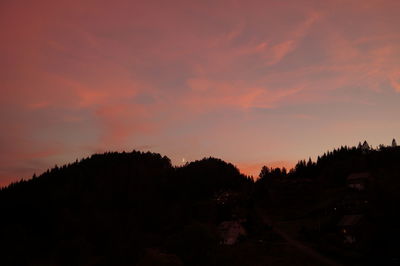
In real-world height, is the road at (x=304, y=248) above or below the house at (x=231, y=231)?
below

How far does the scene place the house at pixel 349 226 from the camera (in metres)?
69.4

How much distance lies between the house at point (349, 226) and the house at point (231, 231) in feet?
68.6

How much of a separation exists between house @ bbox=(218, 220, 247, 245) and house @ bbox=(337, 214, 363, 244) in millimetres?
20903

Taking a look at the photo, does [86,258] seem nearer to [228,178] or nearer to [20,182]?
[228,178]

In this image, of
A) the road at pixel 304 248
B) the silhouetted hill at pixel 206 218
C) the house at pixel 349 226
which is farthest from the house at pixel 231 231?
the house at pixel 349 226

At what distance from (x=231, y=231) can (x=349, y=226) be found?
25051mm

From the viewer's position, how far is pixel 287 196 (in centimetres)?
12769

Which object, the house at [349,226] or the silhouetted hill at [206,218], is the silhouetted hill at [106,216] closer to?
the silhouetted hill at [206,218]

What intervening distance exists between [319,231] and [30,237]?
8190 centimetres

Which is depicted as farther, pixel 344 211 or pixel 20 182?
pixel 20 182

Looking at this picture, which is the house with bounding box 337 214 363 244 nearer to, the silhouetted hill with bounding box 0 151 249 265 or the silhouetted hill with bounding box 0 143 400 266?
the silhouetted hill with bounding box 0 143 400 266

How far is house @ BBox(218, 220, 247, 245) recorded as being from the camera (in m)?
82.8

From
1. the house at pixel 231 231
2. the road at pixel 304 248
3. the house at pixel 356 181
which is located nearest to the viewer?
the road at pixel 304 248

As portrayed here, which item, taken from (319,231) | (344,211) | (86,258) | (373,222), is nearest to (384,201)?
(373,222)
